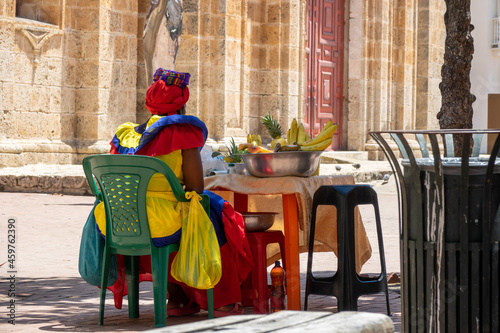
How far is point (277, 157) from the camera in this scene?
5613 millimetres

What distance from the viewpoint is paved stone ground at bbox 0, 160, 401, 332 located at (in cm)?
520

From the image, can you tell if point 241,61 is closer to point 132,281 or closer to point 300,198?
point 300,198

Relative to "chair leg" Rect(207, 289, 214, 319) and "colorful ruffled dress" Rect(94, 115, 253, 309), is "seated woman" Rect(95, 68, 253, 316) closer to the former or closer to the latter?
"colorful ruffled dress" Rect(94, 115, 253, 309)

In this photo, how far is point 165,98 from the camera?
5215mm

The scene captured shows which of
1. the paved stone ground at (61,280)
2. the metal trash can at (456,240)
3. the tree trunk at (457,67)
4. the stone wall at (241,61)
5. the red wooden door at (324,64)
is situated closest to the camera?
the metal trash can at (456,240)

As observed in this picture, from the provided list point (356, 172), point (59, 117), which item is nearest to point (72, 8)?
point (59, 117)

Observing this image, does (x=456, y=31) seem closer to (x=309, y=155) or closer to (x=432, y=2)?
(x=309, y=155)

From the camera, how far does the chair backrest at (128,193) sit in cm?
486

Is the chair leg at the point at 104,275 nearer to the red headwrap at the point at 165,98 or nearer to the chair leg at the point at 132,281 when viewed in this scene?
the chair leg at the point at 132,281

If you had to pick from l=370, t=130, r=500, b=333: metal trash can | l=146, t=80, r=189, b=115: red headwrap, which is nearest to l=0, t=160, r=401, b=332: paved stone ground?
l=146, t=80, r=189, b=115: red headwrap

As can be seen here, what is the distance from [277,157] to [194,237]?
3.18ft

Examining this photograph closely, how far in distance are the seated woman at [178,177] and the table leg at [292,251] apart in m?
0.32

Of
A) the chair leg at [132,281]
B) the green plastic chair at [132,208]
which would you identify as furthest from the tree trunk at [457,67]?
the chair leg at [132,281]

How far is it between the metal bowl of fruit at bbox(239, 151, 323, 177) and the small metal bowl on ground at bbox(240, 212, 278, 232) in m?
0.28
